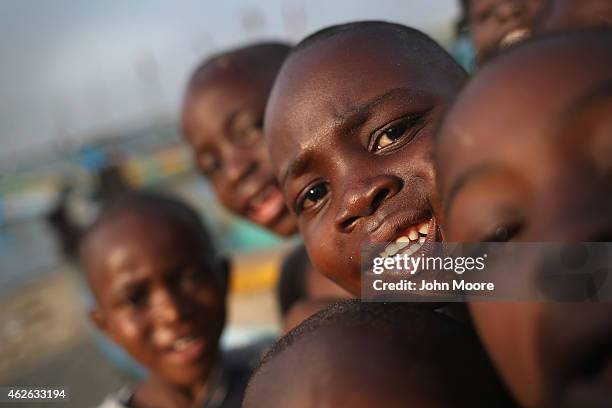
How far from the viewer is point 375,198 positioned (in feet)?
2.95

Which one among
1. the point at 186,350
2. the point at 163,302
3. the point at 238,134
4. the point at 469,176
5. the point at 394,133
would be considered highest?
the point at 469,176

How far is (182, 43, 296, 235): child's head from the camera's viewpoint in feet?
6.23

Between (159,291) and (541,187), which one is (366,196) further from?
(159,291)

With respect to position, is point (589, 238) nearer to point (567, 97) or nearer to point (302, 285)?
point (567, 97)

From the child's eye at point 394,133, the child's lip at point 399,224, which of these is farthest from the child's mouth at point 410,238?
the child's eye at point 394,133

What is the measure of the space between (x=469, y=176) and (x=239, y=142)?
1.46 m

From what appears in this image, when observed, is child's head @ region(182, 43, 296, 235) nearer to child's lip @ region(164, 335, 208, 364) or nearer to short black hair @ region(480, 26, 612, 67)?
child's lip @ region(164, 335, 208, 364)

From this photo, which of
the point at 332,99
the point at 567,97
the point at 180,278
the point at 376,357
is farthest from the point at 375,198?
the point at 180,278

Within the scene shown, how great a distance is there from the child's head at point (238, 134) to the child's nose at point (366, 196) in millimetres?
968

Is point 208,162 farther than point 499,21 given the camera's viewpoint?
Yes

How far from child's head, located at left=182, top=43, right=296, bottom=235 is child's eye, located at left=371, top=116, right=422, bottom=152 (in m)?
0.94

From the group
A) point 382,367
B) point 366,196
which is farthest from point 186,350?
point 382,367

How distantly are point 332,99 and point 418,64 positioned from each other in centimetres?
17

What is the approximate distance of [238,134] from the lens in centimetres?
193
